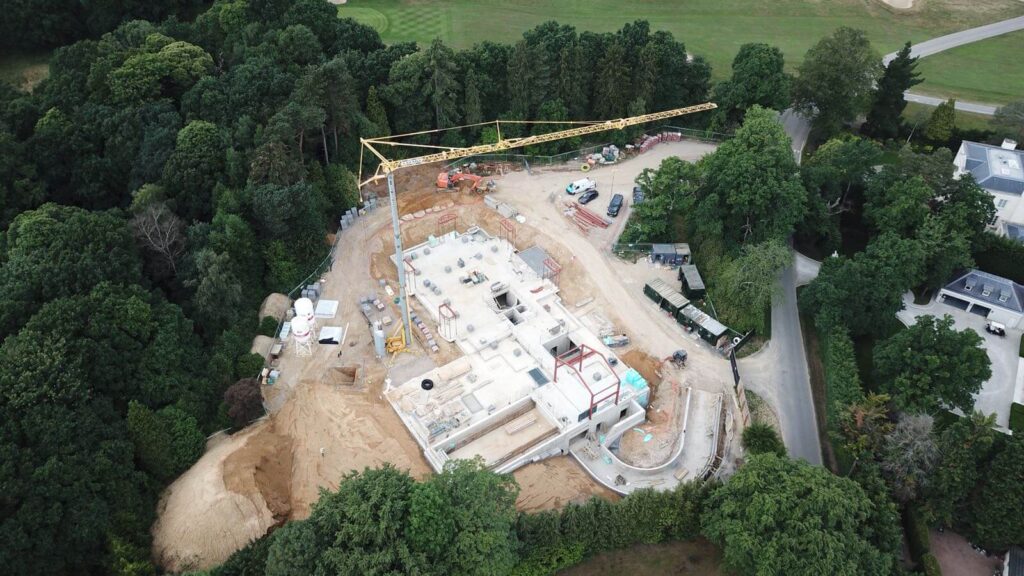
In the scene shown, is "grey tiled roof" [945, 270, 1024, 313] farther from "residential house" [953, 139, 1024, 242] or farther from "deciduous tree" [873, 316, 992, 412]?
"deciduous tree" [873, 316, 992, 412]

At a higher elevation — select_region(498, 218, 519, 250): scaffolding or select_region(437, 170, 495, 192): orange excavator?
select_region(437, 170, 495, 192): orange excavator

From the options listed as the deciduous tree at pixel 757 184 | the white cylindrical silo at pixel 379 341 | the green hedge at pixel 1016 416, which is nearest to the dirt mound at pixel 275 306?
the white cylindrical silo at pixel 379 341

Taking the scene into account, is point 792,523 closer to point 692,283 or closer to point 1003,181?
point 692,283

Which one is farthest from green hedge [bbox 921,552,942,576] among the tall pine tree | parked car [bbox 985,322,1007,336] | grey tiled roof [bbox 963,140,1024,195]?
the tall pine tree

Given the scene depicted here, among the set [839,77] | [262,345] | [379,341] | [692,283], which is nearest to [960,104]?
[839,77]

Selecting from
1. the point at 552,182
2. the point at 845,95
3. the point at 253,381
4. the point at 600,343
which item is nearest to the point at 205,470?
the point at 253,381

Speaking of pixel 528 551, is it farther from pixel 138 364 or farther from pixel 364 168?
pixel 364 168
